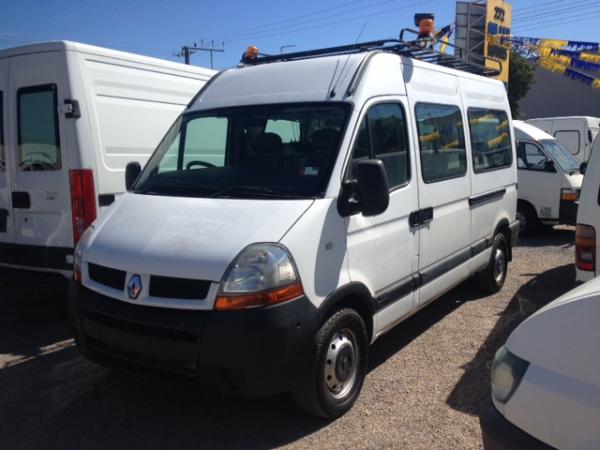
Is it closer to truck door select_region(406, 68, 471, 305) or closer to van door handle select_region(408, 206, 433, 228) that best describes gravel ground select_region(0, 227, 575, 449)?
truck door select_region(406, 68, 471, 305)

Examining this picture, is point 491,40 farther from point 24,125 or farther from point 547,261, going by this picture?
point 24,125

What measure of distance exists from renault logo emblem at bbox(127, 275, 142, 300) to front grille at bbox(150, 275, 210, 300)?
0.09 metres

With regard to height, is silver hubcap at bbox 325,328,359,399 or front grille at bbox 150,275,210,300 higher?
front grille at bbox 150,275,210,300

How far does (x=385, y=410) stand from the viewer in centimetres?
373

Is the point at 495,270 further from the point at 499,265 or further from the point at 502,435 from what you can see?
the point at 502,435

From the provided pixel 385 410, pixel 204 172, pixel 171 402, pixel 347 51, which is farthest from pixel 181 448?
pixel 347 51

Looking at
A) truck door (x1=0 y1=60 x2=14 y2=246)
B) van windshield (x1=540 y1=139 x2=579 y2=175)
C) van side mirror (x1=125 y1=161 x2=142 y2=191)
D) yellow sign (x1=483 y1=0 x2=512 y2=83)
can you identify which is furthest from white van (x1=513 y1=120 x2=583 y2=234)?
truck door (x1=0 y1=60 x2=14 y2=246)

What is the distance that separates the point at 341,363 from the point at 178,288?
120 cm

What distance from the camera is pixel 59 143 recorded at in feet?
16.9

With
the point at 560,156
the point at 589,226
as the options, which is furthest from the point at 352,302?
the point at 560,156

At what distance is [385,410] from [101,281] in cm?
206

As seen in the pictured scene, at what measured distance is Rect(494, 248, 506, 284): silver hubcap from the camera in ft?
21.2

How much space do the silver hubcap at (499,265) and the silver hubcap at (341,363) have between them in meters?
3.32

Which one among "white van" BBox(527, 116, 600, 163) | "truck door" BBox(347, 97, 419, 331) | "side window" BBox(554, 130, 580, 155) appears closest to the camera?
"truck door" BBox(347, 97, 419, 331)
